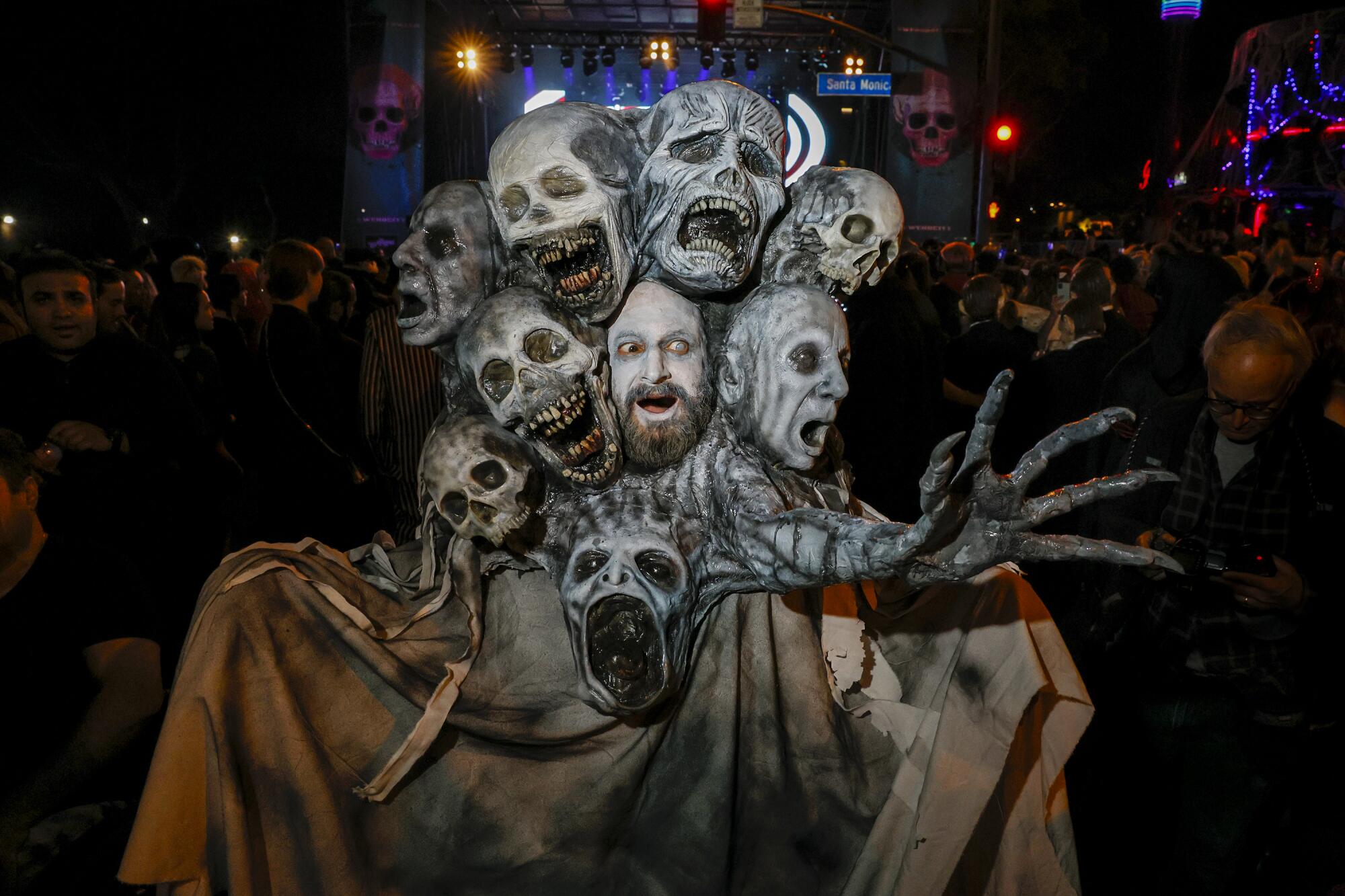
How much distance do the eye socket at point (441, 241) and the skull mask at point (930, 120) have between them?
17.6 metres

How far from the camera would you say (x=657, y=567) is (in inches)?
89.0

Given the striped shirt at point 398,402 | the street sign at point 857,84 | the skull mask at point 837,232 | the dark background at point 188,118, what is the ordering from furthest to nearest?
the dark background at point 188,118, the street sign at point 857,84, the striped shirt at point 398,402, the skull mask at point 837,232

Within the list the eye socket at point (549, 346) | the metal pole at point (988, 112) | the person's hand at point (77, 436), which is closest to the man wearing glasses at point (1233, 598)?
the eye socket at point (549, 346)

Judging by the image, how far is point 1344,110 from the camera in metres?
15.7

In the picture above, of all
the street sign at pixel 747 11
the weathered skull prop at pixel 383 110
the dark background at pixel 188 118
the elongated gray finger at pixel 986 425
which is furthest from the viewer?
the dark background at pixel 188 118

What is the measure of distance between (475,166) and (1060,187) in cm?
2156

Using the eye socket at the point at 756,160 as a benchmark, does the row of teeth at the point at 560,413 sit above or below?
below

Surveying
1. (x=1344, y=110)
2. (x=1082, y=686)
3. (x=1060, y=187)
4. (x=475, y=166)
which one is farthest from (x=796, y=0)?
(x=1082, y=686)

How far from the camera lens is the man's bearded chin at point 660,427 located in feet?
7.77

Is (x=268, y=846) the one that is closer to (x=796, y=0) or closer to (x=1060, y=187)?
(x=796, y=0)

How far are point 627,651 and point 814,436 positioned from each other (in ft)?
2.22

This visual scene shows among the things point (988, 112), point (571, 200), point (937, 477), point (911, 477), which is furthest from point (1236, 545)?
point (988, 112)

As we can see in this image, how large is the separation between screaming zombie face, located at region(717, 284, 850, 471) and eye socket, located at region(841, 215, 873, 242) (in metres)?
0.17

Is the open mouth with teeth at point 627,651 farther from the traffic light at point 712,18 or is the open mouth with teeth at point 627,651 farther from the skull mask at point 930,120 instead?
the skull mask at point 930,120
